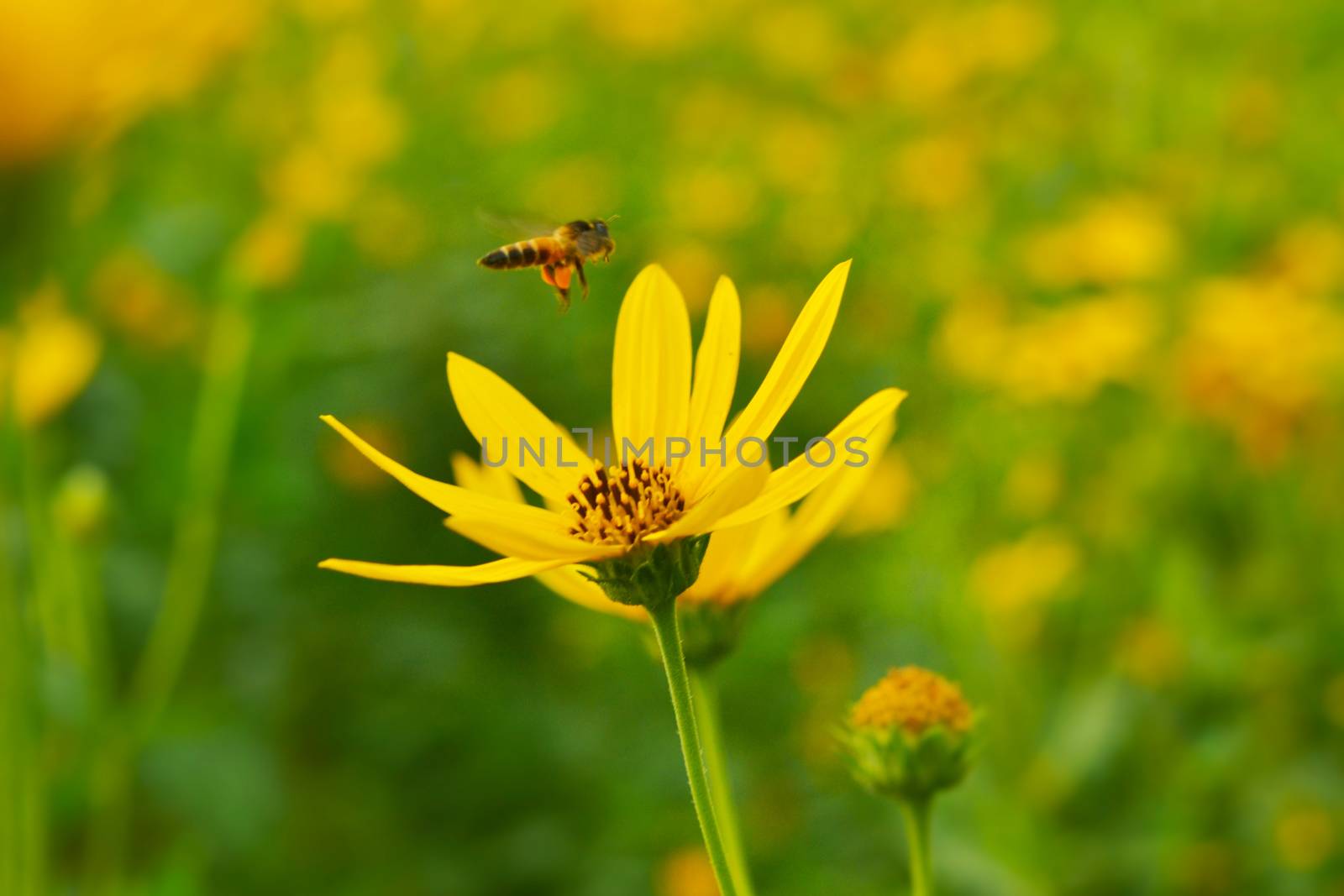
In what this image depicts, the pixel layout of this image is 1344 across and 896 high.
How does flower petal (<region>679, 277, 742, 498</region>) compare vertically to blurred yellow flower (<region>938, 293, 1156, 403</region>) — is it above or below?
below

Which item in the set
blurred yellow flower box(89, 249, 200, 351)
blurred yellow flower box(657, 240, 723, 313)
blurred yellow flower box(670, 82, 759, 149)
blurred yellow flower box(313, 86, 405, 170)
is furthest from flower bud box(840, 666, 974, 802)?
blurred yellow flower box(670, 82, 759, 149)

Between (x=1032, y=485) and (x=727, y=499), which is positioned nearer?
(x=727, y=499)

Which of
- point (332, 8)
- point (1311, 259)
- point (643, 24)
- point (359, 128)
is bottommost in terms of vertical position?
point (1311, 259)

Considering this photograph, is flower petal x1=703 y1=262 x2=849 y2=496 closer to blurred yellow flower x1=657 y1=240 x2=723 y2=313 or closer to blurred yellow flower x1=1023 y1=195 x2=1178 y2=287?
blurred yellow flower x1=1023 y1=195 x2=1178 y2=287

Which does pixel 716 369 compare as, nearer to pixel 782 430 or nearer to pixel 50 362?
pixel 50 362

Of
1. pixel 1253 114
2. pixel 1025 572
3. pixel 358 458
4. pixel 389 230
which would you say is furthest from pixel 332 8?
pixel 1025 572

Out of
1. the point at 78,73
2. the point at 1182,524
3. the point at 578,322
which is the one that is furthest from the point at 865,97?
the point at 78,73
